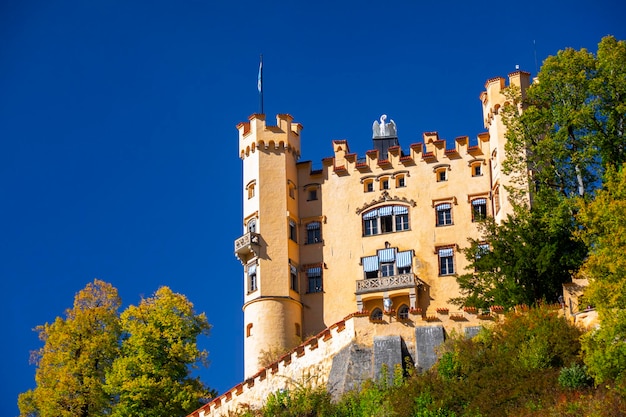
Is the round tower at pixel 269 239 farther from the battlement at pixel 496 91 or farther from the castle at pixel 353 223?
the battlement at pixel 496 91

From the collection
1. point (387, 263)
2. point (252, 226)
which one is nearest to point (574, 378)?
point (387, 263)

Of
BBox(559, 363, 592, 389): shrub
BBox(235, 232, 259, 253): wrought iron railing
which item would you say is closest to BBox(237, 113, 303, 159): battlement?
BBox(235, 232, 259, 253): wrought iron railing

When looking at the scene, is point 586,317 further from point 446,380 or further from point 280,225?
point 280,225

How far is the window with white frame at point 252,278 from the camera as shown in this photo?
7025 cm

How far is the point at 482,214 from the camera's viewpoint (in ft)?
225

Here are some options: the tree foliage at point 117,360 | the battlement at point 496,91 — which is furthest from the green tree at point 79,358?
the battlement at point 496,91

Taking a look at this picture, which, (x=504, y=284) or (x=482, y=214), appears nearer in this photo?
(x=504, y=284)

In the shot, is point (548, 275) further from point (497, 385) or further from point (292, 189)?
point (292, 189)

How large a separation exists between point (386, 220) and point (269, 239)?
6.08m

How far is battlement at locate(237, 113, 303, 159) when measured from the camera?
72625mm

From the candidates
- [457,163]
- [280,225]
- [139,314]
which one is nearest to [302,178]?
[280,225]

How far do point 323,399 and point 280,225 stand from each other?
18.9 m

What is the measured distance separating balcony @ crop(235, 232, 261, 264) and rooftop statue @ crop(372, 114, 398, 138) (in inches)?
386

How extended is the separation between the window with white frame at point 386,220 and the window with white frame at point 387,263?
1.15 m
